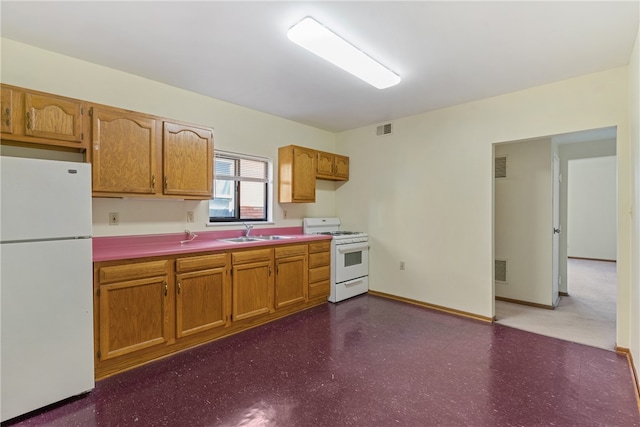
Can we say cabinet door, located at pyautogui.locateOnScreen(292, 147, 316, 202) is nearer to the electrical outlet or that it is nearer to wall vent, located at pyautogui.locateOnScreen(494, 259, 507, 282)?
the electrical outlet

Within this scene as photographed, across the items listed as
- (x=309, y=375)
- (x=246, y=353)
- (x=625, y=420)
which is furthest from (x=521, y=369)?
(x=246, y=353)

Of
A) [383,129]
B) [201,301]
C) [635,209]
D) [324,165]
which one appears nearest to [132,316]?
[201,301]

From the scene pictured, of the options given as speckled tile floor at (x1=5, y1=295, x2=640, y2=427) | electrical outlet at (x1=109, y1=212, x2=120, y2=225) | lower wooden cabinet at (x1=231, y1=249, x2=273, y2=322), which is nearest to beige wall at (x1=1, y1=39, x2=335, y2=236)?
electrical outlet at (x1=109, y1=212, x2=120, y2=225)

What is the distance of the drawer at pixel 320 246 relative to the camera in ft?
12.6

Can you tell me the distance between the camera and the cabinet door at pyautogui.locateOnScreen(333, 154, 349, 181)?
461 cm

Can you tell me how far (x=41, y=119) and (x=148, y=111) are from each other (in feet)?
3.00

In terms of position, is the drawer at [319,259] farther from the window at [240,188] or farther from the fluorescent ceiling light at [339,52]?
the fluorescent ceiling light at [339,52]

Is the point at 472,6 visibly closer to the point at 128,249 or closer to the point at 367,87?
the point at 367,87

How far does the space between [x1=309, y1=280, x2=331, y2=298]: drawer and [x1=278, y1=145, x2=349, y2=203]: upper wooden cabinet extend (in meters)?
1.15

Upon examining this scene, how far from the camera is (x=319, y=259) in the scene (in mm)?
3932

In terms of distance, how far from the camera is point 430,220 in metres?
3.90

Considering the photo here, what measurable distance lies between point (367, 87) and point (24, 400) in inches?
143

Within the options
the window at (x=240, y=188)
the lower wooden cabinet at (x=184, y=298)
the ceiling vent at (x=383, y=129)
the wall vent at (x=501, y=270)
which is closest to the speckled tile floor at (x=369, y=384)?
the lower wooden cabinet at (x=184, y=298)

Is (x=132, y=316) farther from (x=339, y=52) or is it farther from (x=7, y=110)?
(x=339, y=52)
